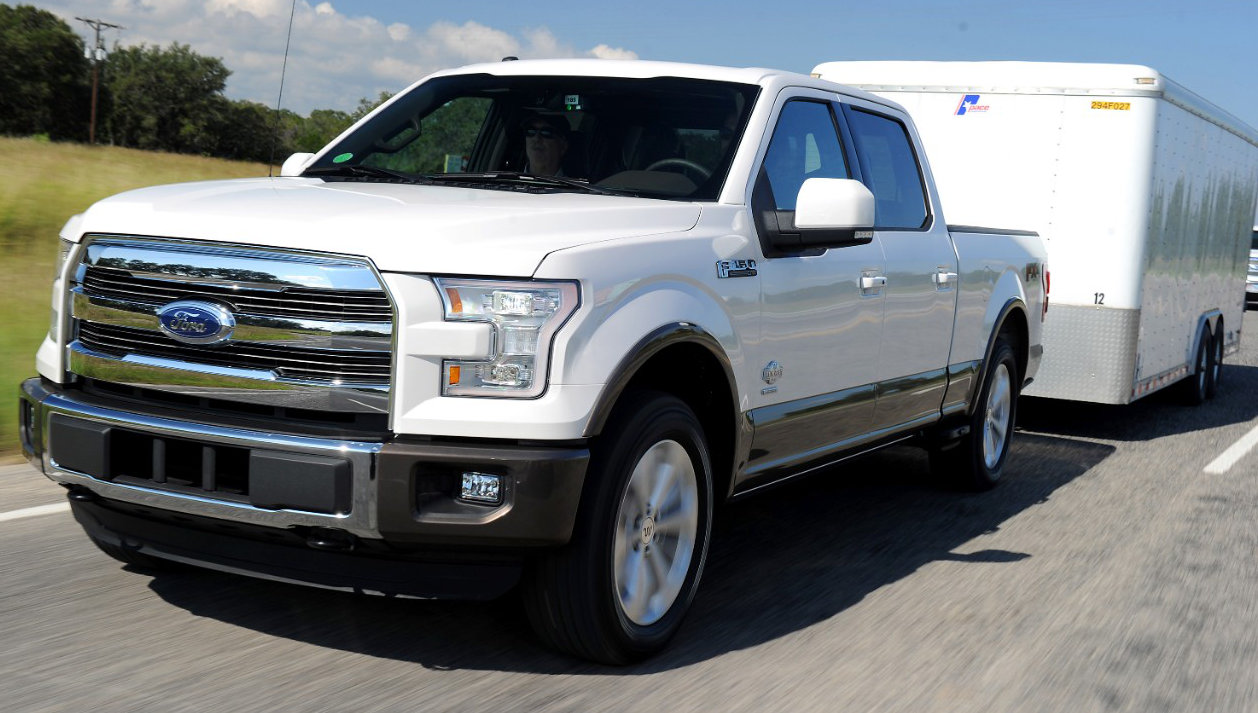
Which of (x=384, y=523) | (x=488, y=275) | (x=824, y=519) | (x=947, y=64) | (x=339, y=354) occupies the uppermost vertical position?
(x=947, y=64)

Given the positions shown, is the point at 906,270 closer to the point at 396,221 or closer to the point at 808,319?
the point at 808,319

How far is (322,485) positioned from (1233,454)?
302 inches

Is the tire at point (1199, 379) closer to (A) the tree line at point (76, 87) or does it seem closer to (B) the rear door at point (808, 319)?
(B) the rear door at point (808, 319)

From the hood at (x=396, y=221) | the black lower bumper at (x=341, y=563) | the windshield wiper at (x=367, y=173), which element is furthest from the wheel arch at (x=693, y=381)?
the windshield wiper at (x=367, y=173)

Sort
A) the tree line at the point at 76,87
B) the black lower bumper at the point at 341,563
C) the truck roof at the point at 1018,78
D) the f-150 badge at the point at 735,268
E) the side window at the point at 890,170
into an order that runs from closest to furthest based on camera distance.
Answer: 1. the black lower bumper at the point at 341,563
2. the f-150 badge at the point at 735,268
3. the side window at the point at 890,170
4. the truck roof at the point at 1018,78
5. the tree line at the point at 76,87

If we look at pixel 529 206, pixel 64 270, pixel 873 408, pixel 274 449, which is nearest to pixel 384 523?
pixel 274 449

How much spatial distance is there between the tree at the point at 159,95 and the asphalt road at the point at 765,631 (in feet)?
191

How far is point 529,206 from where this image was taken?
4266 millimetres

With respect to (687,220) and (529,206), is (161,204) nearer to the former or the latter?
(529,206)

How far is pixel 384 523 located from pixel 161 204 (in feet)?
4.04

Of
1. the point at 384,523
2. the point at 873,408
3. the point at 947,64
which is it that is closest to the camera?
the point at 384,523

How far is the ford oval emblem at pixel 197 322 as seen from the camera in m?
3.83

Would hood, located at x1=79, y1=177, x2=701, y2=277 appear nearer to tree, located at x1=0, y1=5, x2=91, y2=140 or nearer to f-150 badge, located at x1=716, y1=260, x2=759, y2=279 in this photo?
f-150 badge, located at x1=716, y1=260, x2=759, y2=279

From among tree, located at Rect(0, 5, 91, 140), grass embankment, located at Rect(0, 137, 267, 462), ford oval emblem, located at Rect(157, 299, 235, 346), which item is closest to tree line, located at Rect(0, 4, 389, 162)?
tree, located at Rect(0, 5, 91, 140)
